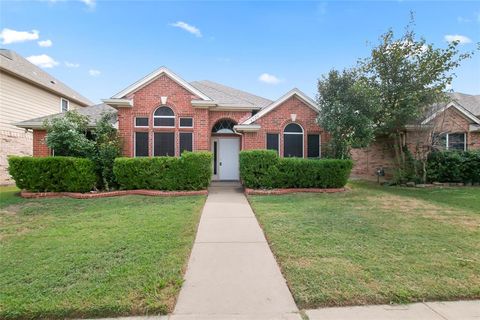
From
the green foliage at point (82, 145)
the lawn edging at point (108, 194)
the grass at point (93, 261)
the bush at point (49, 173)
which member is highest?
the green foliage at point (82, 145)

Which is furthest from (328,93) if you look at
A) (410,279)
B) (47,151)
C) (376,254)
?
(47,151)

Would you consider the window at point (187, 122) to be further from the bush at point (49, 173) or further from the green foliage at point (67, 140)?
the bush at point (49, 173)

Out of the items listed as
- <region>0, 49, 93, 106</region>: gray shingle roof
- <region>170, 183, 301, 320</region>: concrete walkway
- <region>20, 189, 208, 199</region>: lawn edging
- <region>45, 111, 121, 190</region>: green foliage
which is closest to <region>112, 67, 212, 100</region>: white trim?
<region>45, 111, 121, 190</region>: green foliage

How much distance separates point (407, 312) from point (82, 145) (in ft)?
39.8

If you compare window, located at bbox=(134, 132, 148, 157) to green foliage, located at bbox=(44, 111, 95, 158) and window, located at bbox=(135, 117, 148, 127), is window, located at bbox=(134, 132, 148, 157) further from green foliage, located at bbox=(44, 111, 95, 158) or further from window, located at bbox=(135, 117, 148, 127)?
green foliage, located at bbox=(44, 111, 95, 158)

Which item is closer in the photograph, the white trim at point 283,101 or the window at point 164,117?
the white trim at point 283,101

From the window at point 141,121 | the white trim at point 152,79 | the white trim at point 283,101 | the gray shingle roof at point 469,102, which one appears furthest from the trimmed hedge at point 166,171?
the gray shingle roof at point 469,102

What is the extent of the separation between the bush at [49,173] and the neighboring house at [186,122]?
2492 millimetres

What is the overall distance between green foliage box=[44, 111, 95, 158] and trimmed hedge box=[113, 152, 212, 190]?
5.85 feet

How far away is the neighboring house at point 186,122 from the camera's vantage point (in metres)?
12.7

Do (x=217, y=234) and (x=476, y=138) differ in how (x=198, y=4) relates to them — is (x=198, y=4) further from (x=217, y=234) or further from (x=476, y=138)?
(x=476, y=138)

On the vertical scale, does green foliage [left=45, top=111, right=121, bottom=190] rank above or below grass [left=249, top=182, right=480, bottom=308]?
above

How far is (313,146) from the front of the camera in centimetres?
1335

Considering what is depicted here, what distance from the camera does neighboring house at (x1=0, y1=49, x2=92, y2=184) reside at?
14.7 meters
